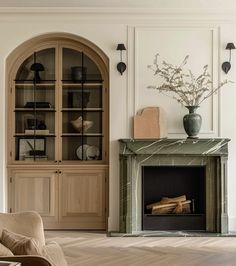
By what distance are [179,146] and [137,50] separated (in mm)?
A: 1392

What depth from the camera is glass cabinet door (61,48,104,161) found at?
6.45 metres

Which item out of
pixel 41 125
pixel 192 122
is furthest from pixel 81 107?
pixel 192 122

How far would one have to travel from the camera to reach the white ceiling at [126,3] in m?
5.89

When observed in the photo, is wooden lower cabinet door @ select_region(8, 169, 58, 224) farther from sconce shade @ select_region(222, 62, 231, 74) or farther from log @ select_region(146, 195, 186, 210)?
sconce shade @ select_region(222, 62, 231, 74)

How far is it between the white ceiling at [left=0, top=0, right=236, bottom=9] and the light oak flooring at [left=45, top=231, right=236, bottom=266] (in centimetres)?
293

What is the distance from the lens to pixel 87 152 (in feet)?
21.2

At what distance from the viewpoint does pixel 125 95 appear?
20.6 feet

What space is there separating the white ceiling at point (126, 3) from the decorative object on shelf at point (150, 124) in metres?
1.33

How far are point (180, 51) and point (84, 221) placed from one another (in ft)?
8.55

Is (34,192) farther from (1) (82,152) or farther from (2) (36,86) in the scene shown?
(2) (36,86)

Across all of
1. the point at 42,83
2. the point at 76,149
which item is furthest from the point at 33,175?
the point at 42,83

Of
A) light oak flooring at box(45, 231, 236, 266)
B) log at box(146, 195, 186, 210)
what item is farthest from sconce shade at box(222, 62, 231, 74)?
light oak flooring at box(45, 231, 236, 266)

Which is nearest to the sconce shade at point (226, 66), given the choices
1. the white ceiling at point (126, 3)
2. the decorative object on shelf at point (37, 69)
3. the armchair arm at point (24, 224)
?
the white ceiling at point (126, 3)

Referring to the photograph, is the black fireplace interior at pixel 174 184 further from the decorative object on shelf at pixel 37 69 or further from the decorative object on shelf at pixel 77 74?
the decorative object on shelf at pixel 37 69
